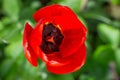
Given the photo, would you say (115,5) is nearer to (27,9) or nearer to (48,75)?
(27,9)

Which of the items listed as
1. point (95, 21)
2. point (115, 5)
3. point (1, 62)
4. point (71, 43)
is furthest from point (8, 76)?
point (115, 5)

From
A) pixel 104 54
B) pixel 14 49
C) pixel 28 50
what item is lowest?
pixel 104 54

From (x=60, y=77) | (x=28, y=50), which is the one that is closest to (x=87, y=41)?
(x=60, y=77)

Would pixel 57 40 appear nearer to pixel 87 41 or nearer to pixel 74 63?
pixel 74 63

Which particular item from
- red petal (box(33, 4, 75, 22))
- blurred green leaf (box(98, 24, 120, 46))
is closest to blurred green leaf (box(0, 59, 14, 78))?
red petal (box(33, 4, 75, 22))

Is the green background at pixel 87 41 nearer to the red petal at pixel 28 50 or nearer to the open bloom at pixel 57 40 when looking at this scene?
the open bloom at pixel 57 40

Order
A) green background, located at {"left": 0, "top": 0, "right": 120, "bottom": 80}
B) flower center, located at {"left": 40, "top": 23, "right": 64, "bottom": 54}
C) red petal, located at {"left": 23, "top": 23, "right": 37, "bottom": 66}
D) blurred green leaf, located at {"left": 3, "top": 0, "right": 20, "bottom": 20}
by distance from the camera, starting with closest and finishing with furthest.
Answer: red petal, located at {"left": 23, "top": 23, "right": 37, "bottom": 66} < flower center, located at {"left": 40, "top": 23, "right": 64, "bottom": 54} < green background, located at {"left": 0, "top": 0, "right": 120, "bottom": 80} < blurred green leaf, located at {"left": 3, "top": 0, "right": 20, "bottom": 20}

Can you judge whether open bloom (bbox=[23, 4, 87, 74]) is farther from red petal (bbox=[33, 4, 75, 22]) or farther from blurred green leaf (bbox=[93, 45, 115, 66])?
blurred green leaf (bbox=[93, 45, 115, 66])
